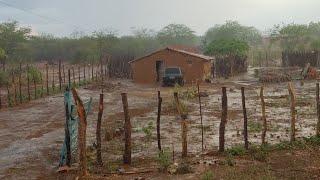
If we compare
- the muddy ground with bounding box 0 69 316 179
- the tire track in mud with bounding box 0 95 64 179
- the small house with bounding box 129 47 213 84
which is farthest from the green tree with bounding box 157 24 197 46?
the tire track in mud with bounding box 0 95 64 179

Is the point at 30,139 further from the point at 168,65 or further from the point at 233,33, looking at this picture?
the point at 233,33

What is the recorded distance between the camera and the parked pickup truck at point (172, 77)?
1517 inches

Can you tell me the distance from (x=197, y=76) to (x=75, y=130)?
27.1 metres

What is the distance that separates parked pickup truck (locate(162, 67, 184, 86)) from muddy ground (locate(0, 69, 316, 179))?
6292mm

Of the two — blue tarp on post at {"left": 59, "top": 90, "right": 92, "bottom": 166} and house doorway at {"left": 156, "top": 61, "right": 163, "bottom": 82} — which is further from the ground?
house doorway at {"left": 156, "top": 61, "right": 163, "bottom": 82}

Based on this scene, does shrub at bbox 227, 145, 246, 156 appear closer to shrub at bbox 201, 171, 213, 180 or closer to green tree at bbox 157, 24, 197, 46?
shrub at bbox 201, 171, 213, 180

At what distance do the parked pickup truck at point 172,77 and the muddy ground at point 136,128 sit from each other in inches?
248

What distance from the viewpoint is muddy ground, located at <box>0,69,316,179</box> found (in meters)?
14.6

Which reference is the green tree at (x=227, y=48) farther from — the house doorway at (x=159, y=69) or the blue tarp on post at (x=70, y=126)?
the blue tarp on post at (x=70, y=126)

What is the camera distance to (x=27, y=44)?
263 feet

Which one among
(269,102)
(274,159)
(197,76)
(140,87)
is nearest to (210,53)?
(197,76)

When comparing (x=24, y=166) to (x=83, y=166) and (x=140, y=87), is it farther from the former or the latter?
(x=140, y=87)

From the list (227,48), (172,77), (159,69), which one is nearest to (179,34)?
(227,48)

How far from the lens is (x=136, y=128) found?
1980cm
